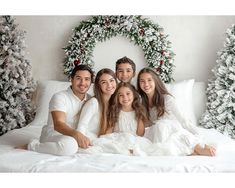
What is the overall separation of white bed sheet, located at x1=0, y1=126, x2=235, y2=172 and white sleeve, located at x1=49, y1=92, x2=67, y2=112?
1.12 ft

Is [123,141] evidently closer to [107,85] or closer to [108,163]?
[108,163]

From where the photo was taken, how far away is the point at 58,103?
9.87ft

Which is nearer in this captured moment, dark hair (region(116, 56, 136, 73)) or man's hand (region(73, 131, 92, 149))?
man's hand (region(73, 131, 92, 149))

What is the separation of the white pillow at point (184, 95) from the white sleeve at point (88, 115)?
0.58m

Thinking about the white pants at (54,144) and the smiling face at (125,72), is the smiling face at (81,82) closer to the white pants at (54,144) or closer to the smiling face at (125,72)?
the smiling face at (125,72)

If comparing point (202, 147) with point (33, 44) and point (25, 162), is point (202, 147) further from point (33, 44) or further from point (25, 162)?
point (33, 44)

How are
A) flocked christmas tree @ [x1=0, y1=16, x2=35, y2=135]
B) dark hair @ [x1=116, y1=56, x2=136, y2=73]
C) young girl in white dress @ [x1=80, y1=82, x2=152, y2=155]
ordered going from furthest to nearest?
flocked christmas tree @ [x1=0, y1=16, x2=35, y2=135] < dark hair @ [x1=116, y1=56, x2=136, y2=73] < young girl in white dress @ [x1=80, y1=82, x2=152, y2=155]

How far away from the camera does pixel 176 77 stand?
3299mm

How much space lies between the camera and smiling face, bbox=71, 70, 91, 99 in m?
2.99

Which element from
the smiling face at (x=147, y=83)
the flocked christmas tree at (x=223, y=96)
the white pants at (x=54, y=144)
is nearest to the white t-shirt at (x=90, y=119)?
the white pants at (x=54, y=144)

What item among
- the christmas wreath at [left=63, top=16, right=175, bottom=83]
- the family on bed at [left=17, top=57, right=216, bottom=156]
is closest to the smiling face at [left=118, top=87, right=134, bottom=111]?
the family on bed at [left=17, top=57, right=216, bottom=156]

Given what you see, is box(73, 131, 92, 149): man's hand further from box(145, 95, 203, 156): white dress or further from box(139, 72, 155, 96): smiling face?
box(139, 72, 155, 96): smiling face
